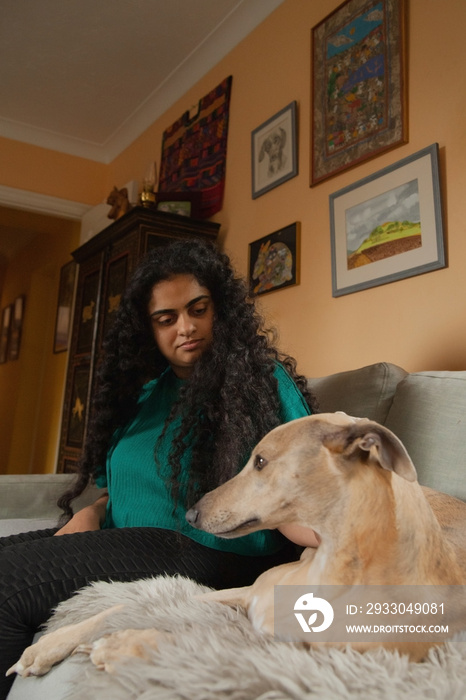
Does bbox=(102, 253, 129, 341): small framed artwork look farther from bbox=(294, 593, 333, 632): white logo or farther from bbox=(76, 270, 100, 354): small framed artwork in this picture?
bbox=(294, 593, 333, 632): white logo

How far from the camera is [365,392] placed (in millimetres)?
1490

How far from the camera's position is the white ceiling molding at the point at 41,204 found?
410 cm

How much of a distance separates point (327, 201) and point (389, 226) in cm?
42

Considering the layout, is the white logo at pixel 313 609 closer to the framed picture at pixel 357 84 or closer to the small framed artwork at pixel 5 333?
the framed picture at pixel 357 84

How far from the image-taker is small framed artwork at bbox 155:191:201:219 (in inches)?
124

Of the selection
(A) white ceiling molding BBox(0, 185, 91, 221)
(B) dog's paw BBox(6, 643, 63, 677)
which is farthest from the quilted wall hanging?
(B) dog's paw BBox(6, 643, 63, 677)

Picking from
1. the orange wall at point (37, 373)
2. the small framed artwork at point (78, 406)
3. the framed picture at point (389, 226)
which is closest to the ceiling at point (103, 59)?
the orange wall at point (37, 373)

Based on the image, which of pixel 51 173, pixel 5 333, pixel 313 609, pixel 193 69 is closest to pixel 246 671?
pixel 313 609

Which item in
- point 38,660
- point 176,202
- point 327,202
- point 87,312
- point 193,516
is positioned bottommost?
point 38,660

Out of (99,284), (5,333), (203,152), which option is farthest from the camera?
(5,333)

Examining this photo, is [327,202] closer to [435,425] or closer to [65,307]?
[435,425]

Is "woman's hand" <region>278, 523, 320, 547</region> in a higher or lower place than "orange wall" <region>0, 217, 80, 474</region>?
lower

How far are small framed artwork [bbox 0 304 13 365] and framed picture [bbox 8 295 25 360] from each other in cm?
14

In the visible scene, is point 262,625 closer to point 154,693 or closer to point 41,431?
point 154,693
